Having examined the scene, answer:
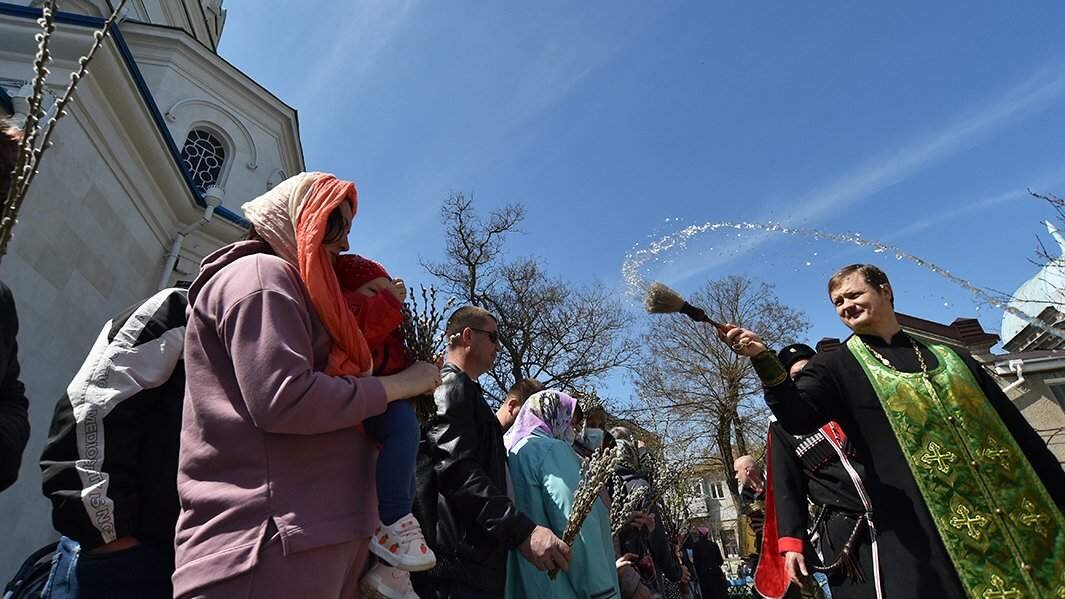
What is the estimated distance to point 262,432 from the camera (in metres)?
1.42

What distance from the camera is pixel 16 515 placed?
527 cm

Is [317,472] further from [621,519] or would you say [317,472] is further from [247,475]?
[621,519]

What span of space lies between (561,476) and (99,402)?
2252 mm

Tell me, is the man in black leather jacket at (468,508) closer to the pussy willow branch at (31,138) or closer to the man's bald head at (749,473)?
the pussy willow branch at (31,138)

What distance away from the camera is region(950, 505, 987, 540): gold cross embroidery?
243 cm

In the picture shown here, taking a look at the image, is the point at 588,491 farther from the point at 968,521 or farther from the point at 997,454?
the point at 997,454

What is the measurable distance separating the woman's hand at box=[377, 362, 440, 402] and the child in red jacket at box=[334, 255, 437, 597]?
Result: 0.06 meters

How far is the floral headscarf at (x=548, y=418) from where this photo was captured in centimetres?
365

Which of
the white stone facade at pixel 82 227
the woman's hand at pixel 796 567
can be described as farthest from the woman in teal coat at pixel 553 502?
the white stone facade at pixel 82 227

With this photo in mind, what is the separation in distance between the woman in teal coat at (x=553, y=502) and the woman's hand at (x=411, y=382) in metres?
1.55

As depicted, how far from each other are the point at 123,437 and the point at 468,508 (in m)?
1.43

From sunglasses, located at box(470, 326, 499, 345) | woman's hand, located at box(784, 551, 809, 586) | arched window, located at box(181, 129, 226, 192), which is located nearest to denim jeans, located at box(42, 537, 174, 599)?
sunglasses, located at box(470, 326, 499, 345)

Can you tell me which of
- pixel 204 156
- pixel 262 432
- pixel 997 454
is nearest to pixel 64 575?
pixel 262 432

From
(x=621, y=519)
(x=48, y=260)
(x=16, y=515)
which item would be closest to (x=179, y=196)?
(x=48, y=260)
